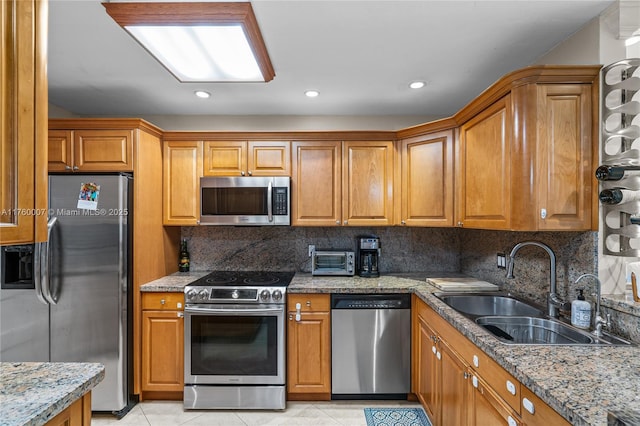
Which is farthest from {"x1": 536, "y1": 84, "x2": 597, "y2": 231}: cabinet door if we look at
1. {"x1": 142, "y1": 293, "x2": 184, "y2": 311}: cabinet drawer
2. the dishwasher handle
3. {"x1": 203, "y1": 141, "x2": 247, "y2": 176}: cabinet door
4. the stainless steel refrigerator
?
the stainless steel refrigerator

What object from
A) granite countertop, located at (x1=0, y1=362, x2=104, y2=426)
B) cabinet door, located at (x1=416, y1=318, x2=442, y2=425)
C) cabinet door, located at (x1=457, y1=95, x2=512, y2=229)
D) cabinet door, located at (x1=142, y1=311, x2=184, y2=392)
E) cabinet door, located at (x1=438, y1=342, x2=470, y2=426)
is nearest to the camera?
granite countertop, located at (x1=0, y1=362, x2=104, y2=426)

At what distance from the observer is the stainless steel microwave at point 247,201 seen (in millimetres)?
2812

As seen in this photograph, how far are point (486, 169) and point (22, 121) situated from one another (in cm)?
221

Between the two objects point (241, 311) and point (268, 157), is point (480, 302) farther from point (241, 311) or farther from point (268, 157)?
point (268, 157)

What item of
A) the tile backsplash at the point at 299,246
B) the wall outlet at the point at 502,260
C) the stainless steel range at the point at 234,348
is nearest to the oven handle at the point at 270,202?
the tile backsplash at the point at 299,246

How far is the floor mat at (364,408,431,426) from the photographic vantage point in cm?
229

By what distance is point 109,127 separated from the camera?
8.25 ft

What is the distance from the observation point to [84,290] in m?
2.38

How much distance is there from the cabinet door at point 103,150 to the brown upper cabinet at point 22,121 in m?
1.89

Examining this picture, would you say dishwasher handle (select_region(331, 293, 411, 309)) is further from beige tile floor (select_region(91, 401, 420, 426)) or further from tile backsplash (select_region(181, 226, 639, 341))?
beige tile floor (select_region(91, 401, 420, 426))

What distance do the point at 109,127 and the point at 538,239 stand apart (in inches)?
124

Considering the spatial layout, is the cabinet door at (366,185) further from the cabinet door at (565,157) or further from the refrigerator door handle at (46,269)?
the refrigerator door handle at (46,269)

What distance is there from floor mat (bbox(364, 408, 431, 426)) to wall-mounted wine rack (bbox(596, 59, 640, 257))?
1627 mm

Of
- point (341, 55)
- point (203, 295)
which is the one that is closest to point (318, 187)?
point (341, 55)
